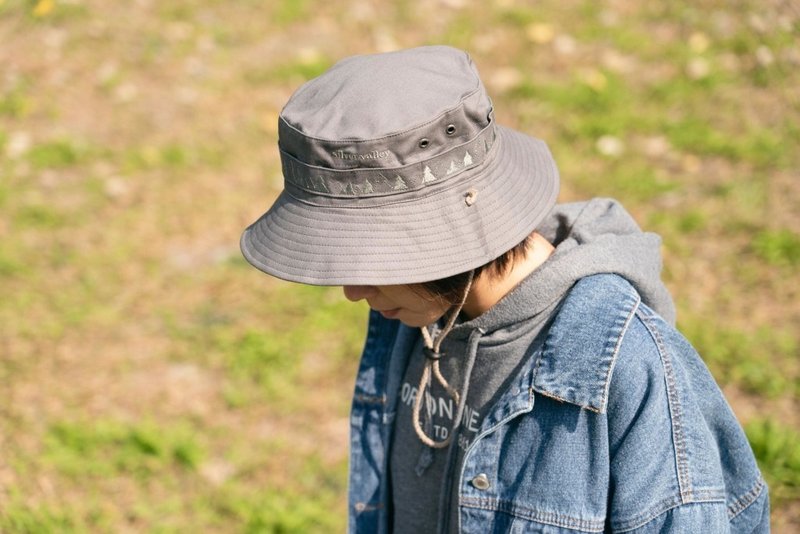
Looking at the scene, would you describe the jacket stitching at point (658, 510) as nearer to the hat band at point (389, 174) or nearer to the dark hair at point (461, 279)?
the dark hair at point (461, 279)

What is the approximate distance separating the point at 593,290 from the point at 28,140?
160 inches

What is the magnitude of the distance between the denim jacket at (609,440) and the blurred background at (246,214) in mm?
1361

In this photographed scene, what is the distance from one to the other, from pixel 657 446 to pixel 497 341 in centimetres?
35

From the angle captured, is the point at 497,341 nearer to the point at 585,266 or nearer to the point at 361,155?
the point at 585,266

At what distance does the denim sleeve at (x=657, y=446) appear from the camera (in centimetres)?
128

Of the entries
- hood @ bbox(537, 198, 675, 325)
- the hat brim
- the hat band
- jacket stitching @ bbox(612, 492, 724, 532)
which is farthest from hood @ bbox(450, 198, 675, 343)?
jacket stitching @ bbox(612, 492, 724, 532)

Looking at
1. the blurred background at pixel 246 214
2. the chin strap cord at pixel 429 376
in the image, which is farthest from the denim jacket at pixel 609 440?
the blurred background at pixel 246 214

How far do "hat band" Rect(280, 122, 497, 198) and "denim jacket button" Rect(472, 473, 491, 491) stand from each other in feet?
1.80

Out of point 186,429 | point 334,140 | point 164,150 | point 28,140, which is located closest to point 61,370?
point 186,429

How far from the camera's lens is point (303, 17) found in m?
5.52

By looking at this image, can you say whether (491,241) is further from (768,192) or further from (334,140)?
(768,192)

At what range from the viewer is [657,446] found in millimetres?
1288

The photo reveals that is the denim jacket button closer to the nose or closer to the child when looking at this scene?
the child

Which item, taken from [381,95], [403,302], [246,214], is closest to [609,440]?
[403,302]
